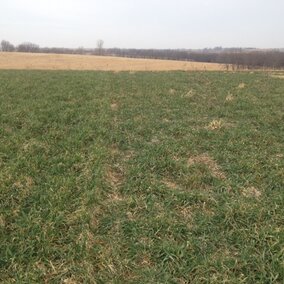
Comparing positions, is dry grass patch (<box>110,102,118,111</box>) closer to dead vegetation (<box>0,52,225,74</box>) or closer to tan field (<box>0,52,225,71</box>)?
dead vegetation (<box>0,52,225,74</box>)

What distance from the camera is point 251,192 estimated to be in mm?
5105

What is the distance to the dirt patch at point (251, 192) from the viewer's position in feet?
16.4

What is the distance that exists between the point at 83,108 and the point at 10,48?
14535 centimetres

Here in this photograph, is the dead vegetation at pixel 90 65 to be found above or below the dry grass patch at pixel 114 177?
above

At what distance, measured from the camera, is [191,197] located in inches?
192

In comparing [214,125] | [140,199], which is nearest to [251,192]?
[140,199]

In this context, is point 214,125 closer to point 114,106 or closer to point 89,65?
point 114,106

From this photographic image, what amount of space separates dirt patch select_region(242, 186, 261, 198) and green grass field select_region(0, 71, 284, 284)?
0.06 ft

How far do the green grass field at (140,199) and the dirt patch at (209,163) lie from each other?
0.02 metres

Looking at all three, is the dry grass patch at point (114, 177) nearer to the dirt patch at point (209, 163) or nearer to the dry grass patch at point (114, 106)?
the dirt patch at point (209, 163)

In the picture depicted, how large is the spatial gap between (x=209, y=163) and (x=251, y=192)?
125 cm

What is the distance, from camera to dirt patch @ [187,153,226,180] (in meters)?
5.75

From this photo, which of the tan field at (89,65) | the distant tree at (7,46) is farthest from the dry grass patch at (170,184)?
the distant tree at (7,46)

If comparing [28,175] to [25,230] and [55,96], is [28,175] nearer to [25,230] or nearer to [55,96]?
[25,230]
